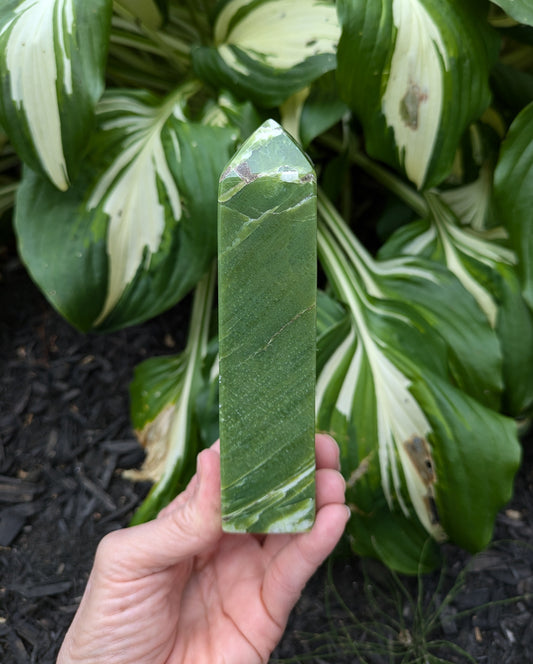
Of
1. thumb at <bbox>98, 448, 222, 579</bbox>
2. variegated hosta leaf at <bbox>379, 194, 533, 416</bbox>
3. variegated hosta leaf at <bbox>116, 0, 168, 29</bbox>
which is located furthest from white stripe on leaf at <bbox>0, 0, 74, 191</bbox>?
variegated hosta leaf at <bbox>379, 194, 533, 416</bbox>

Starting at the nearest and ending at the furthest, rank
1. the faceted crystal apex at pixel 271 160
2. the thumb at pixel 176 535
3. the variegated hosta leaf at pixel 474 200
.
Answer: the faceted crystal apex at pixel 271 160 → the thumb at pixel 176 535 → the variegated hosta leaf at pixel 474 200

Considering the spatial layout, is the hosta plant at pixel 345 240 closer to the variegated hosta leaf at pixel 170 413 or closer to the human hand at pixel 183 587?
the variegated hosta leaf at pixel 170 413

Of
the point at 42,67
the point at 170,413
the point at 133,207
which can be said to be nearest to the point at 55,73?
the point at 42,67

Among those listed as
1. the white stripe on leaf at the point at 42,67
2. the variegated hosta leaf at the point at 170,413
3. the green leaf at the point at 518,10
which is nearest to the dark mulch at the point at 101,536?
the variegated hosta leaf at the point at 170,413

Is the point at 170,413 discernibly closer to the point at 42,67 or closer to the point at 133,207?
the point at 133,207

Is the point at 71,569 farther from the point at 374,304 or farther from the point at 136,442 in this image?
the point at 374,304

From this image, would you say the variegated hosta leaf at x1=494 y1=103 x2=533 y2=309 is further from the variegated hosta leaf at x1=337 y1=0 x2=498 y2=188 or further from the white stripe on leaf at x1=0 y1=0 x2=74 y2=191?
the white stripe on leaf at x1=0 y1=0 x2=74 y2=191

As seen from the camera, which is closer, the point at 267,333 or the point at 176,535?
the point at 267,333
